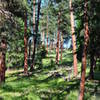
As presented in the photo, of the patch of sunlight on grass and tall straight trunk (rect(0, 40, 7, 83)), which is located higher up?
tall straight trunk (rect(0, 40, 7, 83))

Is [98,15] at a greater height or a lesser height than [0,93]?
greater

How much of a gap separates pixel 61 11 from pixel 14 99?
35042 mm

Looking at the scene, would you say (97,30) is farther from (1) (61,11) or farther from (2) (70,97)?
(1) (61,11)

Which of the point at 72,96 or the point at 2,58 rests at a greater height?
the point at 2,58

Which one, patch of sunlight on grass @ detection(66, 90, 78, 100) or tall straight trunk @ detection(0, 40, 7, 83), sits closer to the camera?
patch of sunlight on grass @ detection(66, 90, 78, 100)

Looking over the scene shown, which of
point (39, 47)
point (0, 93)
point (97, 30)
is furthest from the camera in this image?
point (39, 47)

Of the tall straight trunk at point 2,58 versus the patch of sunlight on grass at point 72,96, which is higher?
the tall straight trunk at point 2,58

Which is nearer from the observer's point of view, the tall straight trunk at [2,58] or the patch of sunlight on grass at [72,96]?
the patch of sunlight on grass at [72,96]

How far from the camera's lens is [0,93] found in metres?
17.6

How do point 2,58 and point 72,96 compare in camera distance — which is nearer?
point 72,96

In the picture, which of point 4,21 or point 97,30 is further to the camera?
point 97,30

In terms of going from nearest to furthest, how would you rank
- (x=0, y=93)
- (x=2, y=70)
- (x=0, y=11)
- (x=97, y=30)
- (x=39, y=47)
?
(x=0, y=11) → (x=0, y=93) → (x=2, y=70) → (x=97, y=30) → (x=39, y=47)

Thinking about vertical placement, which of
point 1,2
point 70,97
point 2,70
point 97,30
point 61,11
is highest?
point 61,11

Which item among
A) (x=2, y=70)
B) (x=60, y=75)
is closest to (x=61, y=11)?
(x=60, y=75)
